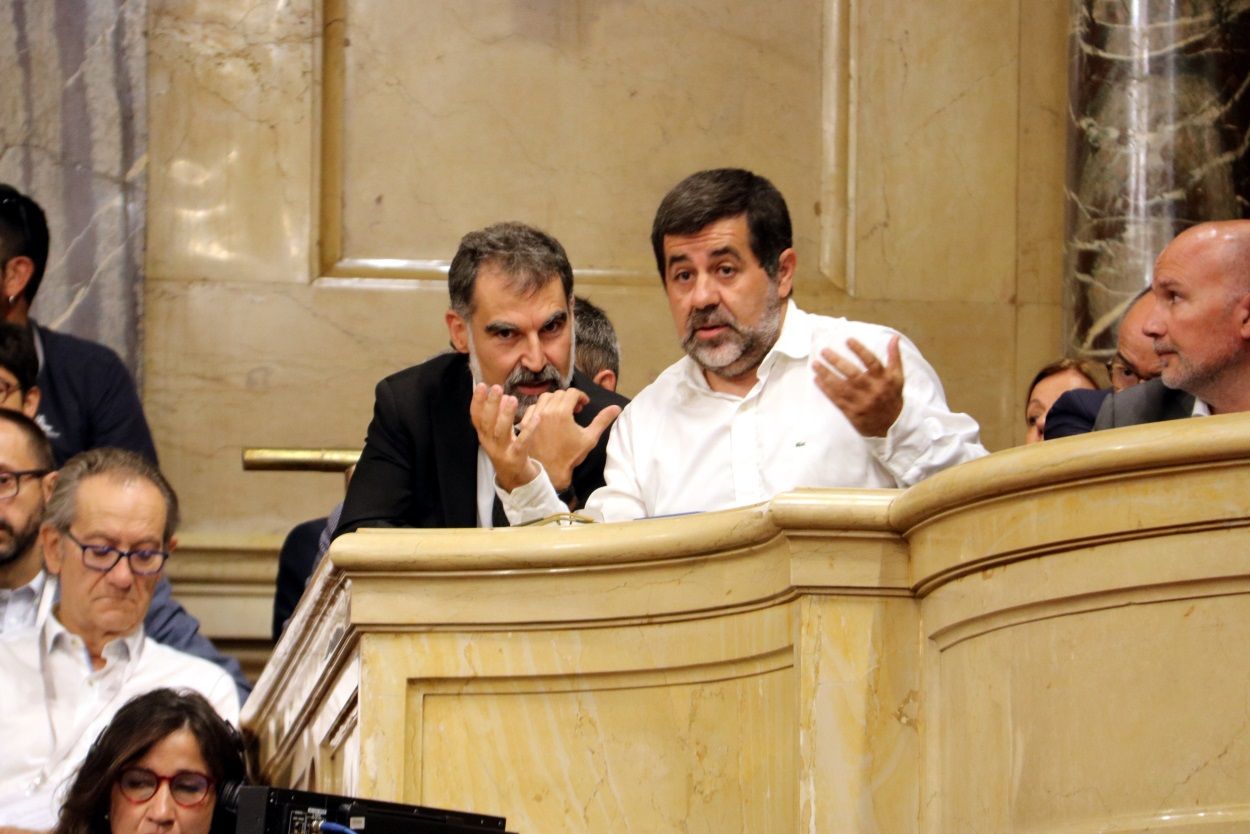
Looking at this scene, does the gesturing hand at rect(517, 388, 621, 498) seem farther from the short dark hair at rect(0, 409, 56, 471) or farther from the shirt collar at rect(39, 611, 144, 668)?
the short dark hair at rect(0, 409, 56, 471)

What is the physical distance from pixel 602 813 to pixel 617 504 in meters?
0.91

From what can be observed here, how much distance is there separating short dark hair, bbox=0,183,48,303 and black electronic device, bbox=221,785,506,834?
2.85 meters

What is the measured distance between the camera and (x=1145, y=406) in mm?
3377

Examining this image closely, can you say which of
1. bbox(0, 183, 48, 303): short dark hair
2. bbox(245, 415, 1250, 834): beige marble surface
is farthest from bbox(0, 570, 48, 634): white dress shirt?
bbox(0, 183, 48, 303): short dark hair

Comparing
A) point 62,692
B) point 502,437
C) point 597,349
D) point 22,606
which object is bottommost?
point 62,692

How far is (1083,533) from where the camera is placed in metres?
2.44

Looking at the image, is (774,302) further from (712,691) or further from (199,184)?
(199,184)

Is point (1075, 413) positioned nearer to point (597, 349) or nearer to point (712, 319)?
point (712, 319)

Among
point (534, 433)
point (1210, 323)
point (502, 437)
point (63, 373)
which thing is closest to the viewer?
point (1210, 323)

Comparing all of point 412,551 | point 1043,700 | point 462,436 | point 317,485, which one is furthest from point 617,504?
point 317,485

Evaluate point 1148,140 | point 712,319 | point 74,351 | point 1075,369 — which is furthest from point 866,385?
point 1148,140

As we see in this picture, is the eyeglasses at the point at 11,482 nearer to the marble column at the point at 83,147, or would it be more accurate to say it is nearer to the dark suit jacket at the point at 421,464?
the dark suit jacket at the point at 421,464

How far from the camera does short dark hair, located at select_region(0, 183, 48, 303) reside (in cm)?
505

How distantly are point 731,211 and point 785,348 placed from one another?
0.89ft
